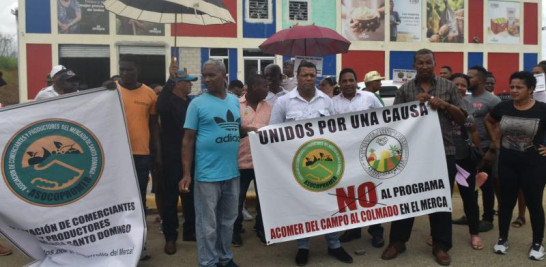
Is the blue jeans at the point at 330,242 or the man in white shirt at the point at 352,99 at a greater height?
the man in white shirt at the point at 352,99

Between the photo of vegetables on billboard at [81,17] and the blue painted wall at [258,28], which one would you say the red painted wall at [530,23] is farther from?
the photo of vegetables on billboard at [81,17]

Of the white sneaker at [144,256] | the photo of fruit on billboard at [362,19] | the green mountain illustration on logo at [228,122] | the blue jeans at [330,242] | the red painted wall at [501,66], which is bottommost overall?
the white sneaker at [144,256]

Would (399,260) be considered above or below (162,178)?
below

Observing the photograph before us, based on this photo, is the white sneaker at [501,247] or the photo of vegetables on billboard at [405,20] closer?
the white sneaker at [501,247]

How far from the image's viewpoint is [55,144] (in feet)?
13.0

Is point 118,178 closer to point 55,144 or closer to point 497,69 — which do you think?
point 55,144

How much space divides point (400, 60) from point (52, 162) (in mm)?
19727

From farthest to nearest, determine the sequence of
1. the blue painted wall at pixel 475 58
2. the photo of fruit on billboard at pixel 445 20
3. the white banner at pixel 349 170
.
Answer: the blue painted wall at pixel 475 58 < the photo of fruit on billboard at pixel 445 20 < the white banner at pixel 349 170

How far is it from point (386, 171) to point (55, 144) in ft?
9.81

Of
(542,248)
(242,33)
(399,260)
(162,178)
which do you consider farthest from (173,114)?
(242,33)

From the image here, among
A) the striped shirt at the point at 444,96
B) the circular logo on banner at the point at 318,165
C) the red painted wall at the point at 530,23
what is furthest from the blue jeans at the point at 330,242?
the red painted wall at the point at 530,23

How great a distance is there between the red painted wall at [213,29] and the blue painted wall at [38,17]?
181 inches

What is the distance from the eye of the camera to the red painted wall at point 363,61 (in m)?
21.0

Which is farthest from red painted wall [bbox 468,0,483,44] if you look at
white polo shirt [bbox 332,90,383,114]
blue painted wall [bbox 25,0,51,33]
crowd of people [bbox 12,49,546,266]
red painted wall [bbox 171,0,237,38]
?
white polo shirt [bbox 332,90,383,114]
